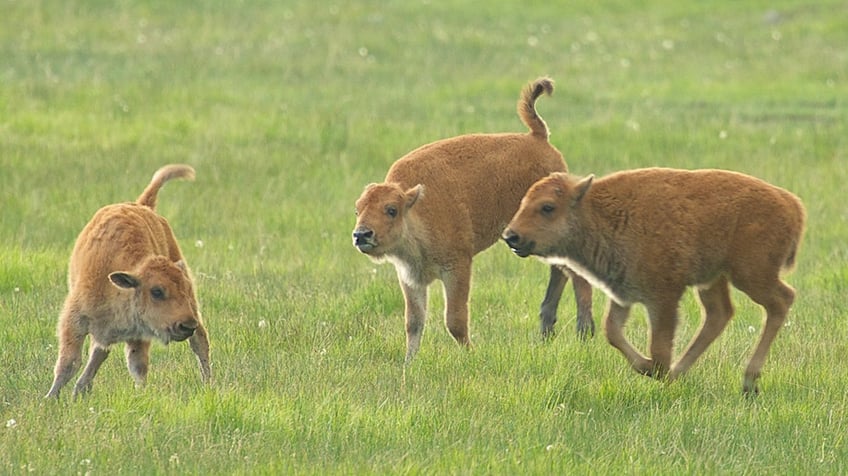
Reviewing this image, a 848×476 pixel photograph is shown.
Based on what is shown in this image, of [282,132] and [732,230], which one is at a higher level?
[732,230]

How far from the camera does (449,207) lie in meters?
10.0

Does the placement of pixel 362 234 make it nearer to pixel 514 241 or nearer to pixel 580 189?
pixel 514 241

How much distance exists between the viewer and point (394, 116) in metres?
19.9

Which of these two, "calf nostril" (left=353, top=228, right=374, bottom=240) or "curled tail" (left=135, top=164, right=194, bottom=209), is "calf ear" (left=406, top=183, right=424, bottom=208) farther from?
"curled tail" (left=135, top=164, right=194, bottom=209)

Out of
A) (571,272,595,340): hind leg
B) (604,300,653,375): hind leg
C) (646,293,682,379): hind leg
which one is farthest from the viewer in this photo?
(571,272,595,340): hind leg

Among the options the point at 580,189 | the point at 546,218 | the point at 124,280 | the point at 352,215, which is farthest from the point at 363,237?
the point at 352,215

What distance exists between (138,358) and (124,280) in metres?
0.79

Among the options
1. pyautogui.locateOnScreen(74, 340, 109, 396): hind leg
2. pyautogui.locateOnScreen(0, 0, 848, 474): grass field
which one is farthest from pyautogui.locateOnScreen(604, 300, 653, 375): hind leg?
pyautogui.locateOnScreen(74, 340, 109, 396): hind leg

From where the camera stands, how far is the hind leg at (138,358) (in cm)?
888

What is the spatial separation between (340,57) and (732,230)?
16704 mm

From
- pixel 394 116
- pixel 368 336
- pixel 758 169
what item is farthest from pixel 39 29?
pixel 368 336

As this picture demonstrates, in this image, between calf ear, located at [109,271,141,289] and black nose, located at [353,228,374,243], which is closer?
calf ear, located at [109,271,141,289]

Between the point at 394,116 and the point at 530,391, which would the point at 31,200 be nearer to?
the point at 394,116

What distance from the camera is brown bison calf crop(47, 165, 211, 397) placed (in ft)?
27.5
